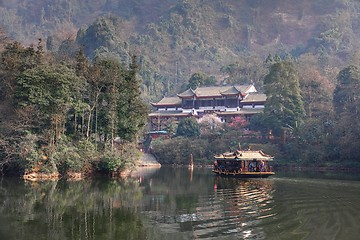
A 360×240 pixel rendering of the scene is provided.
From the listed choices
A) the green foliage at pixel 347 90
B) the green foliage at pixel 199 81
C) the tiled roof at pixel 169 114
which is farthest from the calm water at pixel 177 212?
the green foliage at pixel 199 81

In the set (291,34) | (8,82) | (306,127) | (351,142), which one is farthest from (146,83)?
(291,34)

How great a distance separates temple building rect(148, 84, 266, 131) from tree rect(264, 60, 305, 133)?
829 centimetres

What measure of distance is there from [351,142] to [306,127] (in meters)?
7.36

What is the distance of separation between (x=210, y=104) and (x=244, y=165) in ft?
113

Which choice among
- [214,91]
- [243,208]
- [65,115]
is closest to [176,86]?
[214,91]

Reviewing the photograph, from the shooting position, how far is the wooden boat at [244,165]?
3594 centimetres

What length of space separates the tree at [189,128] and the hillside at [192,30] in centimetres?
3199

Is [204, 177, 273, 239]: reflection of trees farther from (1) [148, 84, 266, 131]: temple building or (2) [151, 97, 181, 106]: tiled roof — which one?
(2) [151, 97, 181, 106]: tiled roof

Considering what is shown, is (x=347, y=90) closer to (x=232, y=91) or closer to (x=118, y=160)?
(x=232, y=91)

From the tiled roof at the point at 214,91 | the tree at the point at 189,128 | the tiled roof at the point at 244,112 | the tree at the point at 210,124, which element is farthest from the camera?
the tiled roof at the point at 214,91

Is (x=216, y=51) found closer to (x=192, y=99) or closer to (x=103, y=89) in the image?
(x=192, y=99)

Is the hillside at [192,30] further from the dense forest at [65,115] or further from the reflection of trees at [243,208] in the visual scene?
the reflection of trees at [243,208]

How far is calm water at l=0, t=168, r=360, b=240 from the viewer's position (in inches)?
564

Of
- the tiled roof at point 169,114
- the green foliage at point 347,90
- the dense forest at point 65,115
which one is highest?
the green foliage at point 347,90
